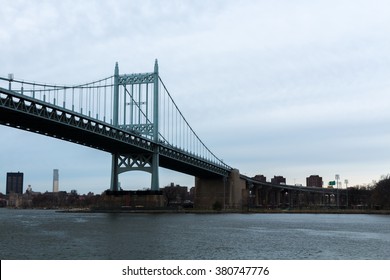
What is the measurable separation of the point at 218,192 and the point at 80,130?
157 ft

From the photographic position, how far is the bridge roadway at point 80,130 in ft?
181

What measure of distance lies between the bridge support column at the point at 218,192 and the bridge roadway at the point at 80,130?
1479cm

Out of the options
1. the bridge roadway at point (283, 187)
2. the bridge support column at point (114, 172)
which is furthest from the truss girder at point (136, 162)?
the bridge roadway at point (283, 187)

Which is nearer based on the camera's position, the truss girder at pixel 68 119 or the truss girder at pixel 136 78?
the truss girder at pixel 68 119

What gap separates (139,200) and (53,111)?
24118mm

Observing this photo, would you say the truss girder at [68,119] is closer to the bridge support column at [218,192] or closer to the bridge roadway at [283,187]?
the bridge support column at [218,192]

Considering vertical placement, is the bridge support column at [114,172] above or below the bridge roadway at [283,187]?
below

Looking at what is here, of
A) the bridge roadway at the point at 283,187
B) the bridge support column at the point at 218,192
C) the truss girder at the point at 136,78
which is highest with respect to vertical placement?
the truss girder at the point at 136,78

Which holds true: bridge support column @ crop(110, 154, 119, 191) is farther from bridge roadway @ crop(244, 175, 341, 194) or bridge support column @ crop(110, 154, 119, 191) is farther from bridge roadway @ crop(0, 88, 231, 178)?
bridge roadway @ crop(244, 175, 341, 194)

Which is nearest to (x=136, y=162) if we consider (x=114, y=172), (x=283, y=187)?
(x=114, y=172)

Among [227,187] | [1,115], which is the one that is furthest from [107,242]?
[227,187]

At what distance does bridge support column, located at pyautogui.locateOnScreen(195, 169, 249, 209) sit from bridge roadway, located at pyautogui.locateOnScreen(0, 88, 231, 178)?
1479 centimetres

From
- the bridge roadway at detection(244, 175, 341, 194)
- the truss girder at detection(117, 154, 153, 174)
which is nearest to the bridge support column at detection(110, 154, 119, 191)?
the truss girder at detection(117, 154, 153, 174)

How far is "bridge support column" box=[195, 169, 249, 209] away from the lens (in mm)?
106000
